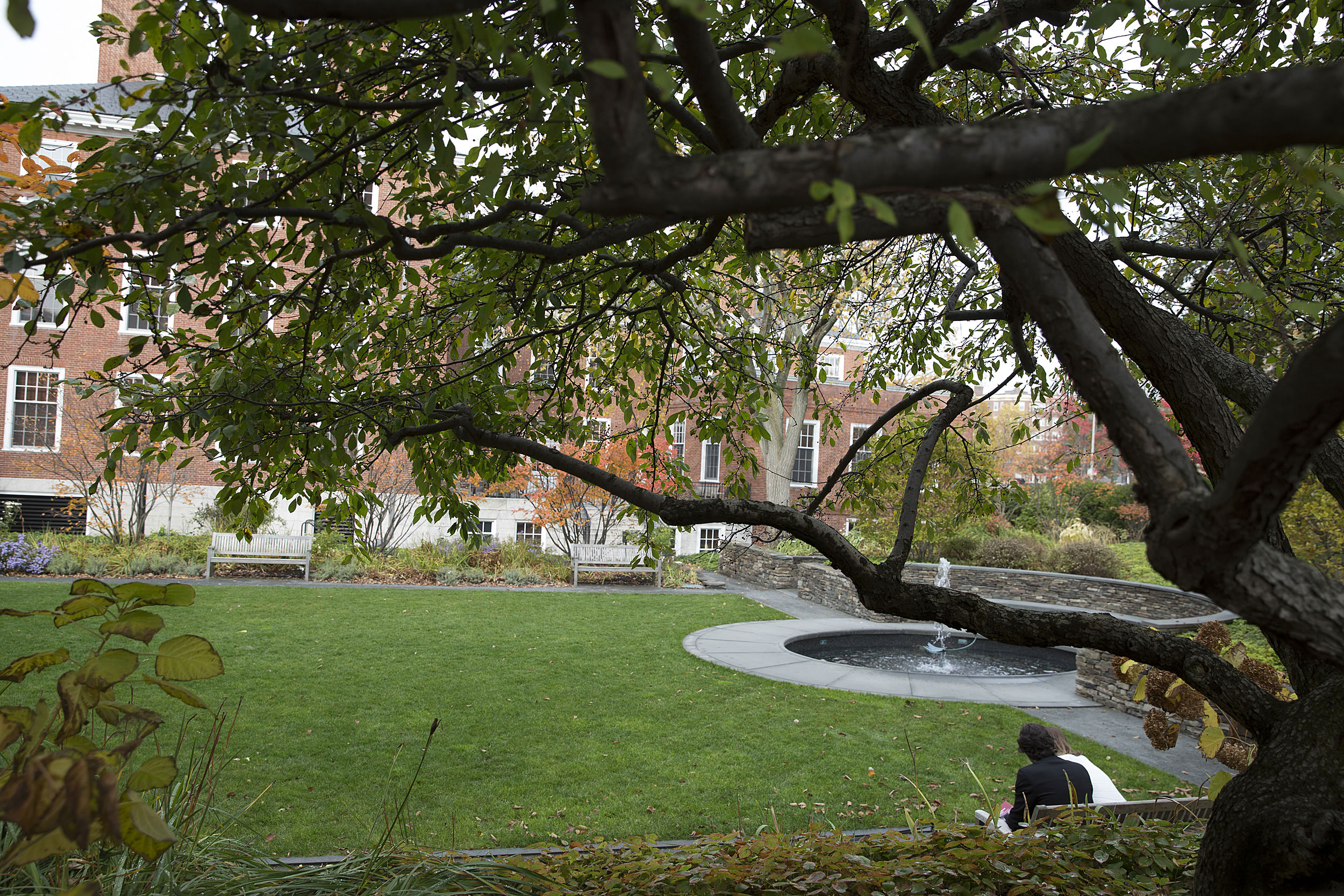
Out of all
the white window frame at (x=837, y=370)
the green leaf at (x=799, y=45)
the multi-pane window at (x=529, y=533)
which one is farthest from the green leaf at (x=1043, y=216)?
the white window frame at (x=837, y=370)

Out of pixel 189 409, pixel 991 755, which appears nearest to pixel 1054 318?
pixel 189 409

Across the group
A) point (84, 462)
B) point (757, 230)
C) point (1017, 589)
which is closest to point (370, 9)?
point (757, 230)

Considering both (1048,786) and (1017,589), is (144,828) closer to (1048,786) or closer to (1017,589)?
(1048,786)

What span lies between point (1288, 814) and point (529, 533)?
22.5m

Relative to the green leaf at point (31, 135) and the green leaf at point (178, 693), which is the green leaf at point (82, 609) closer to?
the green leaf at point (178, 693)

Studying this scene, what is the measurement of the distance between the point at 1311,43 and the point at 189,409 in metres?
5.29

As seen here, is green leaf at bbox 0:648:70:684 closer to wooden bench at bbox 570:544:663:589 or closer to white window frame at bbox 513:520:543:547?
wooden bench at bbox 570:544:663:589

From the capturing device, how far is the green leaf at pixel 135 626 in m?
1.56

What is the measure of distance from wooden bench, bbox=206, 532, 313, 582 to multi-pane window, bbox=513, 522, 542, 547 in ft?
23.7

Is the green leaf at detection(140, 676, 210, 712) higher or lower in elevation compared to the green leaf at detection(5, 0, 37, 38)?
lower

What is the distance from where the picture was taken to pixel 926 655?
1195 centimetres

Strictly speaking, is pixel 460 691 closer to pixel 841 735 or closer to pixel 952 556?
pixel 841 735

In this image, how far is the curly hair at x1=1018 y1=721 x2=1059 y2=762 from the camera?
4977 mm

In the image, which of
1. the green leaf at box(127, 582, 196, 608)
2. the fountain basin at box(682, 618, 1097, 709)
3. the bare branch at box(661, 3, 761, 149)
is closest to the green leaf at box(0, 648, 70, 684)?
the green leaf at box(127, 582, 196, 608)
